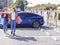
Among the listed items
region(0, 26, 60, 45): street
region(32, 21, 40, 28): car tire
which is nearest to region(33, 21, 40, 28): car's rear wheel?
region(32, 21, 40, 28): car tire

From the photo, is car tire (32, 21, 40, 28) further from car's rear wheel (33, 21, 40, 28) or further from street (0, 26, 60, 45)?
street (0, 26, 60, 45)

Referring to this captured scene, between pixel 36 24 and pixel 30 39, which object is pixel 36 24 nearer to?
pixel 36 24

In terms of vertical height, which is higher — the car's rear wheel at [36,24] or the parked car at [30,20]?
the parked car at [30,20]

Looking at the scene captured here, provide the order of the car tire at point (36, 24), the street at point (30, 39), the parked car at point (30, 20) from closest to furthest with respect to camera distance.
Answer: the street at point (30, 39) < the parked car at point (30, 20) < the car tire at point (36, 24)

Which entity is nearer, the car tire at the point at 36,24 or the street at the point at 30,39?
the street at the point at 30,39

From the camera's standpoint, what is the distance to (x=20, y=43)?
39.7ft

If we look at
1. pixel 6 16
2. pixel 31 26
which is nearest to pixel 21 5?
pixel 31 26

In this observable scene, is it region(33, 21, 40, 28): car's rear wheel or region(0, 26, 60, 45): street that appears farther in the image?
region(33, 21, 40, 28): car's rear wheel

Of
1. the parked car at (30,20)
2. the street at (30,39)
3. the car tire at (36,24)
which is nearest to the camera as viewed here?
the street at (30,39)

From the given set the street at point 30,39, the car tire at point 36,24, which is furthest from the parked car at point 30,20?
the street at point 30,39

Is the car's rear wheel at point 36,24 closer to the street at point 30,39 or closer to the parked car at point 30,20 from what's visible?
the parked car at point 30,20

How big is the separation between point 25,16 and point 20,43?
9.84m

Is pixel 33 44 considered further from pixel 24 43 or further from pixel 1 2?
pixel 1 2

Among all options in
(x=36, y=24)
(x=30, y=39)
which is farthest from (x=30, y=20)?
(x=30, y=39)
